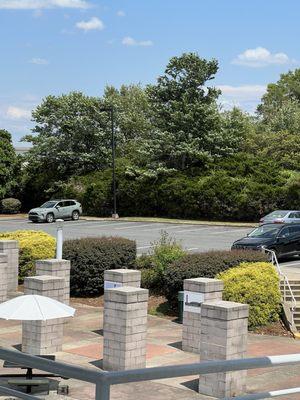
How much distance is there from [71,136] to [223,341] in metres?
47.1

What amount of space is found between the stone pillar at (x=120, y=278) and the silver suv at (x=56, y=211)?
33.3 meters

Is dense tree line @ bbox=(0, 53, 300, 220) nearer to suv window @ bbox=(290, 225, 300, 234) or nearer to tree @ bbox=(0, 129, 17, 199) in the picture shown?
tree @ bbox=(0, 129, 17, 199)

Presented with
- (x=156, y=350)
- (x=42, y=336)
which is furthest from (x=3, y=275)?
(x=156, y=350)

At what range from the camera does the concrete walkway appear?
945cm

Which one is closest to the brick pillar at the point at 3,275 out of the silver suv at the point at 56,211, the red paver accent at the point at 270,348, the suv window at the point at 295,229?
the red paver accent at the point at 270,348

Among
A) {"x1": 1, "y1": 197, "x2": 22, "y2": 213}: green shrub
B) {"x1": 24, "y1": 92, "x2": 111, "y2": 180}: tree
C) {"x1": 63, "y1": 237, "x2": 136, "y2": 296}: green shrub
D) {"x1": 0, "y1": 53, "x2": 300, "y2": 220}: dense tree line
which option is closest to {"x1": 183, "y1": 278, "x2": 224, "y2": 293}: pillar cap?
{"x1": 63, "y1": 237, "x2": 136, "y2": 296}: green shrub

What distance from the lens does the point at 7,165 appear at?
2276 inches

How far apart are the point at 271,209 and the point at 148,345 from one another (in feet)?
110

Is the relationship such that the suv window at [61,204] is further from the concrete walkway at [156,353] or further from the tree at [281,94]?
the tree at [281,94]

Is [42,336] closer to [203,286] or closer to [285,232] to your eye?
[203,286]

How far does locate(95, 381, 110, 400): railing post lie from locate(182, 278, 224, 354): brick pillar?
9320 millimetres

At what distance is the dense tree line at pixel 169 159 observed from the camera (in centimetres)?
4638

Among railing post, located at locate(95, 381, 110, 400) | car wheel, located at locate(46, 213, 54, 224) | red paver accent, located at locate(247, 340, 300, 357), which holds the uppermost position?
railing post, located at locate(95, 381, 110, 400)

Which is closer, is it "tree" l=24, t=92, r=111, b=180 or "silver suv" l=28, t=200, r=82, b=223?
"silver suv" l=28, t=200, r=82, b=223
